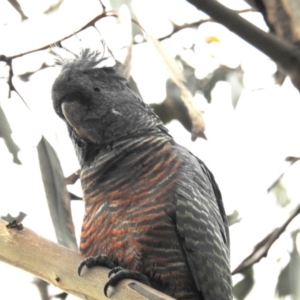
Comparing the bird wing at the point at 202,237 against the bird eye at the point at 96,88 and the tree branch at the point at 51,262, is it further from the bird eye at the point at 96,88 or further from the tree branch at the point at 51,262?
the bird eye at the point at 96,88

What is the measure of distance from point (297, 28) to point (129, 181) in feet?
2.66

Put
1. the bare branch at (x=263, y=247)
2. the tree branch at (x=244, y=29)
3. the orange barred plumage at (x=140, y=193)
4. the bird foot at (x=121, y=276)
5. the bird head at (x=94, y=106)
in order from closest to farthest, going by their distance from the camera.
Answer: the tree branch at (x=244, y=29)
the bird foot at (x=121, y=276)
the orange barred plumage at (x=140, y=193)
the bird head at (x=94, y=106)
the bare branch at (x=263, y=247)

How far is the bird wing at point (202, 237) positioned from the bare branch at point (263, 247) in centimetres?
49

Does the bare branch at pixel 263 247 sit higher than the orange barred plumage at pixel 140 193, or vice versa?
the orange barred plumage at pixel 140 193

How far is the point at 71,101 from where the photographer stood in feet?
8.04

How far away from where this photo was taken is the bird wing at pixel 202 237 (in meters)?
2.08

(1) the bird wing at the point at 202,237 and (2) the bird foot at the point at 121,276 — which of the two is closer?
(2) the bird foot at the point at 121,276

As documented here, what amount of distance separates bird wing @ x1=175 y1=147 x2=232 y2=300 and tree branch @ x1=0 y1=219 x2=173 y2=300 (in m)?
0.32

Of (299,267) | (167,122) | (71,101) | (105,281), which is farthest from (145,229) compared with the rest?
(299,267)

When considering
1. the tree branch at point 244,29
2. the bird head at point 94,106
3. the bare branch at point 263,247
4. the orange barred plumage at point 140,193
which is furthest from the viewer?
the bare branch at point 263,247

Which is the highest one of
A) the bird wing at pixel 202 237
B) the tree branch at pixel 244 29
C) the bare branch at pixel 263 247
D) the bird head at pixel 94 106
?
the tree branch at pixel 244 29

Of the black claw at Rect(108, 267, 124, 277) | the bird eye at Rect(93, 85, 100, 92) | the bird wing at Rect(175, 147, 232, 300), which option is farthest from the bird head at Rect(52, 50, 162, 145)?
the black claw at Rect(108, 267, 124, 277)

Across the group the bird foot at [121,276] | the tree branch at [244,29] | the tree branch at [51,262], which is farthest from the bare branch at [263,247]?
the tree branch at [244,29]

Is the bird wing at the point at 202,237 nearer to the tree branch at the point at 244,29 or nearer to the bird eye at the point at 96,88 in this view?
the bird eye at the point at 96,88
